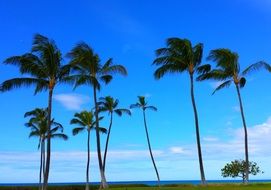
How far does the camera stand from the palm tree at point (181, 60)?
148 ft

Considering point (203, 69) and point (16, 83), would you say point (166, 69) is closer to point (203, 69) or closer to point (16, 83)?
point (203, 69)

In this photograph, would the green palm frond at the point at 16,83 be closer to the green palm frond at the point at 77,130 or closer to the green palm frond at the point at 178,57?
the green palm frond at the point at 178,57

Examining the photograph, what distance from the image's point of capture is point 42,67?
125 feet

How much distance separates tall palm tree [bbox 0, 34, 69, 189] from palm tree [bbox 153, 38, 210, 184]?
11.5 m

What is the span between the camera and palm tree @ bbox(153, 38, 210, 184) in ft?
148

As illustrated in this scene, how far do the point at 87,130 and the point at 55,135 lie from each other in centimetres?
799

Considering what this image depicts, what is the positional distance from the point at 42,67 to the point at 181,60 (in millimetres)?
14077

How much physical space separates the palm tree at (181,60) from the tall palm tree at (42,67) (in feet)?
37.7

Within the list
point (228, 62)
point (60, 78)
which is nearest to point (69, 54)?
point (60, 78)

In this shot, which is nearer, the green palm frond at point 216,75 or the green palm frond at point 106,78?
the green palm frond at point 216,75

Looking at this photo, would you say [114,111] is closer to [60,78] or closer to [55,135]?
[55,135]

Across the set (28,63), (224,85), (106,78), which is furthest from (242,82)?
(28,63)

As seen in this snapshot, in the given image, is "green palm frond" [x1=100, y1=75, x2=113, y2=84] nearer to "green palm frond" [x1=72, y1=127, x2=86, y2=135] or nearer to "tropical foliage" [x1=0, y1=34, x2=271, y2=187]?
"tropical foliage" [x1=0, y1=34, x2=271, y2=187]

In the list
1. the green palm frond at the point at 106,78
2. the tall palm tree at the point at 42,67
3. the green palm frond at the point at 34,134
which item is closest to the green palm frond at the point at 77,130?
the green palm frond at the point at 34,134
